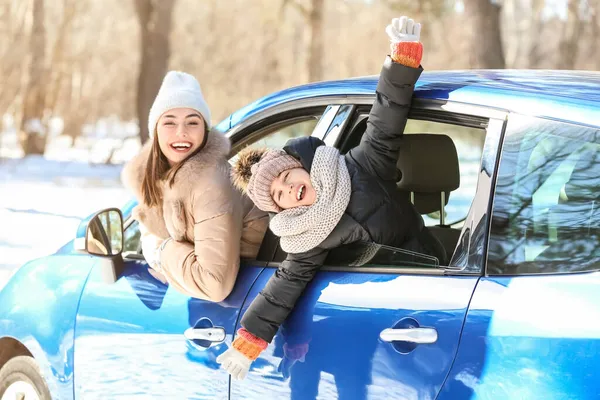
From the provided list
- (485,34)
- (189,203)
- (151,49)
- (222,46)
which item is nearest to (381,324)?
(189,203)

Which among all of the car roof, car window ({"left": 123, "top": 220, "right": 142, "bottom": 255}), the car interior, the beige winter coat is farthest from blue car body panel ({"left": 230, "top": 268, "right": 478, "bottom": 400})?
car window ({"left": 123, "top": 220, "right": 142, "bottom": 255})

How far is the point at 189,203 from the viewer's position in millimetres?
3328

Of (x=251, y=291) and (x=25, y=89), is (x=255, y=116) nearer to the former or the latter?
(x=251, y=291)

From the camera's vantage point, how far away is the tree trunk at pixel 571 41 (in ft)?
95.3

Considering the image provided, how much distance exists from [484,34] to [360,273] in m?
10.6

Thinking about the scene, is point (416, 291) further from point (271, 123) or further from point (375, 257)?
point (271, 123)

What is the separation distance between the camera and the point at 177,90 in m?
3.60

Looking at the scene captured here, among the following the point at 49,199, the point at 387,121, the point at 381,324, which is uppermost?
the point at 387,121

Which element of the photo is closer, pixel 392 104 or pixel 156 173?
pixel 392 104

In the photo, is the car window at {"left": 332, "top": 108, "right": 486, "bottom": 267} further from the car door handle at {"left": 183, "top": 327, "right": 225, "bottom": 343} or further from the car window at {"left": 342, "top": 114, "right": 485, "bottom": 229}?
the car door handle at {"left": 183, "top": 327, "right": 225, "bottom": 343}

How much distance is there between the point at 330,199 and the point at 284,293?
310 mm

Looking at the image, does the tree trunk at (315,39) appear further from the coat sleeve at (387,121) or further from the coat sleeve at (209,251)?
the coat sleeve at (387,121)

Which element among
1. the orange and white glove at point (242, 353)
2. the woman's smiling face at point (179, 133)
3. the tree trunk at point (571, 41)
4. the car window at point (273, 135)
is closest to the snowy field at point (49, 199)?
the car window at point (273, 135)

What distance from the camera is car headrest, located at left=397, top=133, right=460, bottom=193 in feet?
11.0
